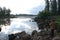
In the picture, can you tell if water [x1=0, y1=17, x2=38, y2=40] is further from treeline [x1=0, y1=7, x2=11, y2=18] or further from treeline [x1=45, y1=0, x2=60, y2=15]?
treeline [x1=0, y1=7, x2=11, y2=18]

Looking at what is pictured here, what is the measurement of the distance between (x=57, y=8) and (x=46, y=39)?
53770 millimetres

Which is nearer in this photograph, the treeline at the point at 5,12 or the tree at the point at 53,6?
the tree at the point at 53,6

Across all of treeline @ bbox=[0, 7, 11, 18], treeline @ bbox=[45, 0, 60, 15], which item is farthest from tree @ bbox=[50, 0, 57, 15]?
treeline @ bbox=[0, 7, 11, 18]

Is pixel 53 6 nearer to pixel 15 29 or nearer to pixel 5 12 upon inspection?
pixel 15 29

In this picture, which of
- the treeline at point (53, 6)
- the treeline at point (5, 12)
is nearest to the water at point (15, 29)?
the treeline at point (53, 6)

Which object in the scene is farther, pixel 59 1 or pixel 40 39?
pixel 59 1

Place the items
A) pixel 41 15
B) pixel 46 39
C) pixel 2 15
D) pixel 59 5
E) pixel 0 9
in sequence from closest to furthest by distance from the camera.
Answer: pixel 46 39 → pixel 41 15 → pixel 59 5 → pixel 2 15 → pixel 0 9

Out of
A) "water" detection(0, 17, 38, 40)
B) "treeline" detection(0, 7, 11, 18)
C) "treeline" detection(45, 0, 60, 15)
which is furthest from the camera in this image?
"treeline" detection(0, 7, 11, 18)

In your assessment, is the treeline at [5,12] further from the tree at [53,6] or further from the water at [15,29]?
the water at [15,29]

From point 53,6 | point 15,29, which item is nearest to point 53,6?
point 53,6

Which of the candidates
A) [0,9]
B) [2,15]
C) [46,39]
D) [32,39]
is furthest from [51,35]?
[0,9]

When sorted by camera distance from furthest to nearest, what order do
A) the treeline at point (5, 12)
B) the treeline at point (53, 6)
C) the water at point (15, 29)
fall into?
the treeline at point (5, 12), the treeline at point (53, 6), the water at point (15, 29)

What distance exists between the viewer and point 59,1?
73.3m

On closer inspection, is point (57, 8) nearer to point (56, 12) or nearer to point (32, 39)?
point (56, 12)
